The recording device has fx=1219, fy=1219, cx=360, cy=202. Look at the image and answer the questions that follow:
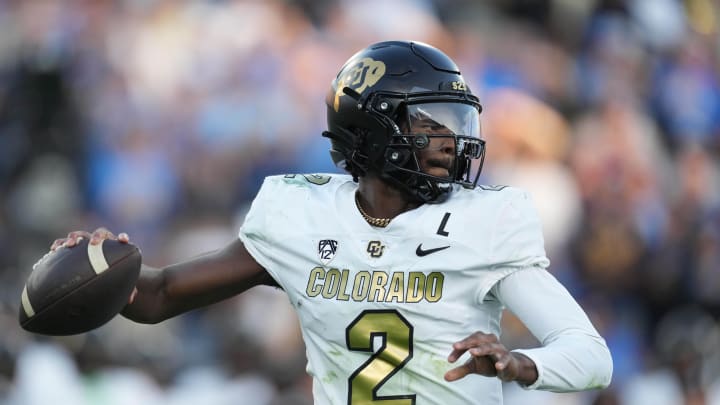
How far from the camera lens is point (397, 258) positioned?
3414 mm

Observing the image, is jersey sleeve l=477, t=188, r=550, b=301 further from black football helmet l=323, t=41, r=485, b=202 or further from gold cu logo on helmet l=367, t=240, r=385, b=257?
gold cu logo on helmet l=367, t=240, r=385, b=257

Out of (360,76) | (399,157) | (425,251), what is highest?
(360,76)

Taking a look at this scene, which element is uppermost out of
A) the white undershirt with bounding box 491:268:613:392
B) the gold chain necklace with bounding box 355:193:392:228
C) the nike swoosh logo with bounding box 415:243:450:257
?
the gold chain necklace with bounding box 355:193:392:228

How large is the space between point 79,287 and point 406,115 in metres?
1.05

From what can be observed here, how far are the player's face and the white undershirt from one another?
1.34 ft

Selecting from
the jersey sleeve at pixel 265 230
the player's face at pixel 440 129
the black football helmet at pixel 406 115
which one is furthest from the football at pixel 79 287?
the player's face at pixel 440 129

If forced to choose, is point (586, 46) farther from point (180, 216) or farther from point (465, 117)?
point (465, 117)

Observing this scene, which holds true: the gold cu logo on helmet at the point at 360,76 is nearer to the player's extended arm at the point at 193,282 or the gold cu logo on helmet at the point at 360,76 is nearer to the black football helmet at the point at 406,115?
the black football helmet at the point at 406,115

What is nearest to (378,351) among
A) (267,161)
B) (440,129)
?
(440,129)

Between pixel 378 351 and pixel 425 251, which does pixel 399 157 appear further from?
pixel 378 351

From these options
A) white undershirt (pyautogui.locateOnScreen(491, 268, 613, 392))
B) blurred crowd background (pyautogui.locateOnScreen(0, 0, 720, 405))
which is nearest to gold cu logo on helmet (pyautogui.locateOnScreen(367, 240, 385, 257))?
white undershirt (pyautogui.locateOnScreen(491, 268, 613, 392))

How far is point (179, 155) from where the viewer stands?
7312 mm

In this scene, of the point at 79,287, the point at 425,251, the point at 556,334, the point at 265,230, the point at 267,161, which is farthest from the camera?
the point at 267,161

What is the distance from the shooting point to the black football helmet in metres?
3.52
